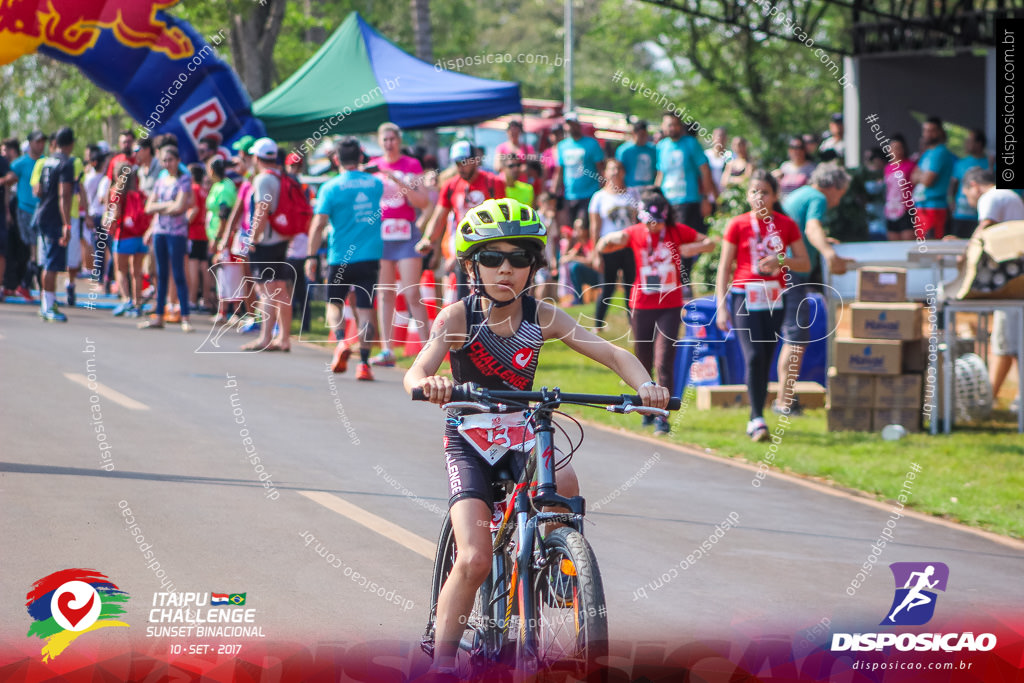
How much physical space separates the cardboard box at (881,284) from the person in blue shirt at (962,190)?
4326mm

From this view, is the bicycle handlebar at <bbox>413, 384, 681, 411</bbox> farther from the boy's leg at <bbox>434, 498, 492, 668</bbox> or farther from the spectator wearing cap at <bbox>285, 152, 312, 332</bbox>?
the spectator wearing cap at <bbox>285, 152, 312, 332</bbox>

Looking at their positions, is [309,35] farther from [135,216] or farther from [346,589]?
[346,589]

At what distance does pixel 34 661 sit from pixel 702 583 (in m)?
3.12

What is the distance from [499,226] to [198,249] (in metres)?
13.1

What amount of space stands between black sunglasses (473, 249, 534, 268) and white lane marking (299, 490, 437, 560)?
7.57ft

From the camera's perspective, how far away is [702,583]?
21.2ft

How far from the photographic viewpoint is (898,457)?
10094 mm

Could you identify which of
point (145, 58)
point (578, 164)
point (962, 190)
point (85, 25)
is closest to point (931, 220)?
point (962, 190)

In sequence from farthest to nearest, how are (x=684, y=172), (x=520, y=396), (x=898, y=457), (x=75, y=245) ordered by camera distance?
1. (x=75, y=245)
2. (x=684, y=172)
3. (x=898, y=457)
4. (x=520, y=396)

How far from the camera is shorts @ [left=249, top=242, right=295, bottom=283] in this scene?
45.8 feet

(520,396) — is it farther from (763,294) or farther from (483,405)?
(763,294)

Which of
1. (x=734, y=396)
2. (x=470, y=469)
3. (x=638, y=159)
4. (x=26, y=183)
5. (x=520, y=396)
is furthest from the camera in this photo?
(x=26, y=183)

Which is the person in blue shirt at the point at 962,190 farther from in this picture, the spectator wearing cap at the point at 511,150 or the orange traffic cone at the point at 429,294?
the orange traffic cone at the point at 429,294

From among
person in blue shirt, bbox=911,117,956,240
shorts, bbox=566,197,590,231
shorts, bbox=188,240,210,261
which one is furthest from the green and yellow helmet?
shorts, bbox=566,197,590,231
